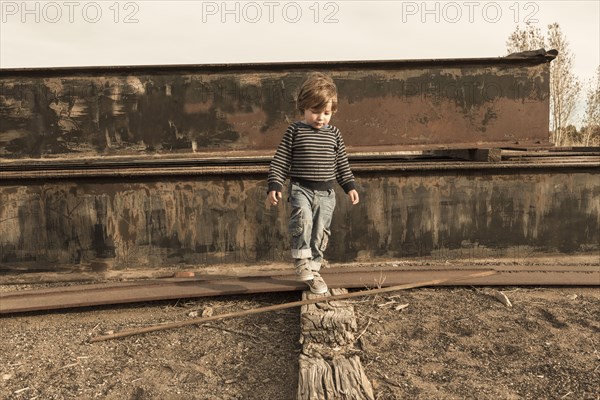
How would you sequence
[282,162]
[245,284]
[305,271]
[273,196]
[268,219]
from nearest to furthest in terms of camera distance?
[273,196]
[282,162]
[305,271]
[245,284]
[268,219]

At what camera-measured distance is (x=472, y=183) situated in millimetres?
4367

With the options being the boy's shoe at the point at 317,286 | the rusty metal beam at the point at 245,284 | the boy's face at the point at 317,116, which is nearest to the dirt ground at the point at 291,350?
the rusty metal beam at the point at 245,284

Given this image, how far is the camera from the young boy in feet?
9.51

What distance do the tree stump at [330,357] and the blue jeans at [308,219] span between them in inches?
14.7

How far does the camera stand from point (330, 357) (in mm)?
2379

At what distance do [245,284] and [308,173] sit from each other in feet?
3.39

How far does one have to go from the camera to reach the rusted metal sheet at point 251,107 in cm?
436

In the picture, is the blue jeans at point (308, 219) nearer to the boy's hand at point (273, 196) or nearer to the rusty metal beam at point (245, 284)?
the boy's hand at point (273, 196)

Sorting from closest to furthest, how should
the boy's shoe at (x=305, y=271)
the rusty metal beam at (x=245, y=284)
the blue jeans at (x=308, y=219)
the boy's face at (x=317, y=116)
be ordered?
1. the boy's face at (x=317, y=116)
2. the blue jeans at (x=308, y=219)
3. the boy's shoe at (x=305, y=271)
4. the rusty metal beam at (x=245, y=284)

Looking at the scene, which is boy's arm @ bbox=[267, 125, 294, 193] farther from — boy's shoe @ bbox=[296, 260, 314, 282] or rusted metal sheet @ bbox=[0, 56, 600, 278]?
rusted metal sheet @ bbox=[0, 56, 600, 278]

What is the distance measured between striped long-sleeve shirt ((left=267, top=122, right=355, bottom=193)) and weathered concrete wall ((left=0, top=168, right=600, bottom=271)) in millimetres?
1290

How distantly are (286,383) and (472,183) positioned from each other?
2.84 meters

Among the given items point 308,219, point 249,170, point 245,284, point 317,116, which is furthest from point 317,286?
point 249,170

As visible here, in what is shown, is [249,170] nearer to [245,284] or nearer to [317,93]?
[245,284]
